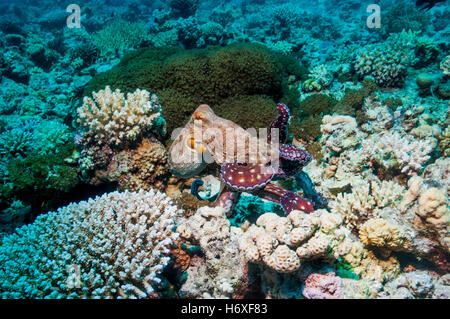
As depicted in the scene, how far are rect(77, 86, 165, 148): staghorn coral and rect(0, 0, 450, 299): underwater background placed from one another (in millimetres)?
26

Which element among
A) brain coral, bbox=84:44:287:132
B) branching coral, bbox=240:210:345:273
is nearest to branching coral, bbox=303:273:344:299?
branching coral, bbox=240:210:345:273

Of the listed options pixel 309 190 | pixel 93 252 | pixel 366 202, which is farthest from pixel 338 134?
pixel 93 252

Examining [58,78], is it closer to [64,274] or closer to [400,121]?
[64,274]

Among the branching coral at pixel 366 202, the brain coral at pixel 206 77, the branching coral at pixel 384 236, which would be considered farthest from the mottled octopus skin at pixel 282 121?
the brain coral at pixel 206 77

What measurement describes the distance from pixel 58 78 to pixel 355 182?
12318 millimetres

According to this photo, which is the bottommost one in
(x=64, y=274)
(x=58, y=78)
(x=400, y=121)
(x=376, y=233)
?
(x=64, y=274)

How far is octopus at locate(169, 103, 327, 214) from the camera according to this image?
329 centimetres

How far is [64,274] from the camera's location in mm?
2760

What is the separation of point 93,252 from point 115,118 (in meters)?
2.67

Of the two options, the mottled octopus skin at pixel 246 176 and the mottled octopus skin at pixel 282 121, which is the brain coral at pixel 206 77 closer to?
the mottled octopus skin at pixel 282 121

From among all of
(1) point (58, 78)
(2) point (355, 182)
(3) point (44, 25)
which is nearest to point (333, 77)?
(2) point (355, 182)

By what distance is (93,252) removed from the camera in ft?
9.56

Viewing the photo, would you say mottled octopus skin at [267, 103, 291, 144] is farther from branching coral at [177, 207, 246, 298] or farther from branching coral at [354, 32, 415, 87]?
branching coral at [354, 32, 415, 87]

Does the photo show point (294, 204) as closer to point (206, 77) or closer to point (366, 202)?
point (366, 202)
